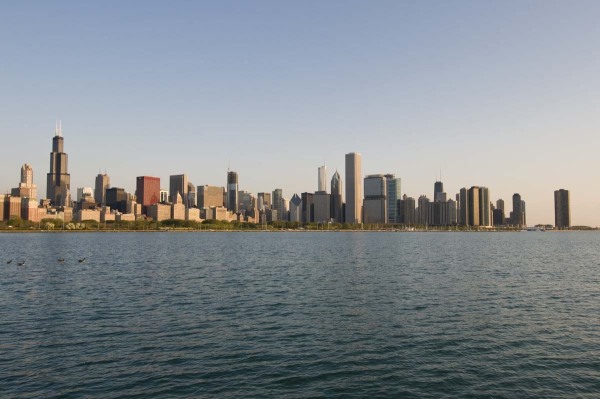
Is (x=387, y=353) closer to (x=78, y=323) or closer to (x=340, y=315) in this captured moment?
(x=340, y=315)

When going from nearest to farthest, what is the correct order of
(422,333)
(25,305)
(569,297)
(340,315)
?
(422,333), (340,315), (25,305), (569,297)

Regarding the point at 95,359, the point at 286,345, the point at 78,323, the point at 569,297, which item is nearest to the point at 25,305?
the point at 78,323

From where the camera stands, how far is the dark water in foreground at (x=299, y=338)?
106 ft

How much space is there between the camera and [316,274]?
9256 cm

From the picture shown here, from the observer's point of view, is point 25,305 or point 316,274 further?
point 316,274

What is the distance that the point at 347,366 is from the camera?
36344 mm

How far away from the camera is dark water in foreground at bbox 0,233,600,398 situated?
32406mm

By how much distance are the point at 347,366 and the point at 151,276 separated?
206ft

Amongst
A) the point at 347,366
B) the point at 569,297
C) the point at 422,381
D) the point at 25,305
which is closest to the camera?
the point at 422,381

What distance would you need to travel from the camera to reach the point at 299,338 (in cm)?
4391

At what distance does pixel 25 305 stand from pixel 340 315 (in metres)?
39.7

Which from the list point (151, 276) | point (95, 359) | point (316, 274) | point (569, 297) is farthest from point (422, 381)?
point (151, 276)

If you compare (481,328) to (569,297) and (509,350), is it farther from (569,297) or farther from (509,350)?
(569,297)

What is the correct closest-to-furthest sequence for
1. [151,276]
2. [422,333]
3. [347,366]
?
1. [347,366]
2. [422,333]
3. [151,276]
